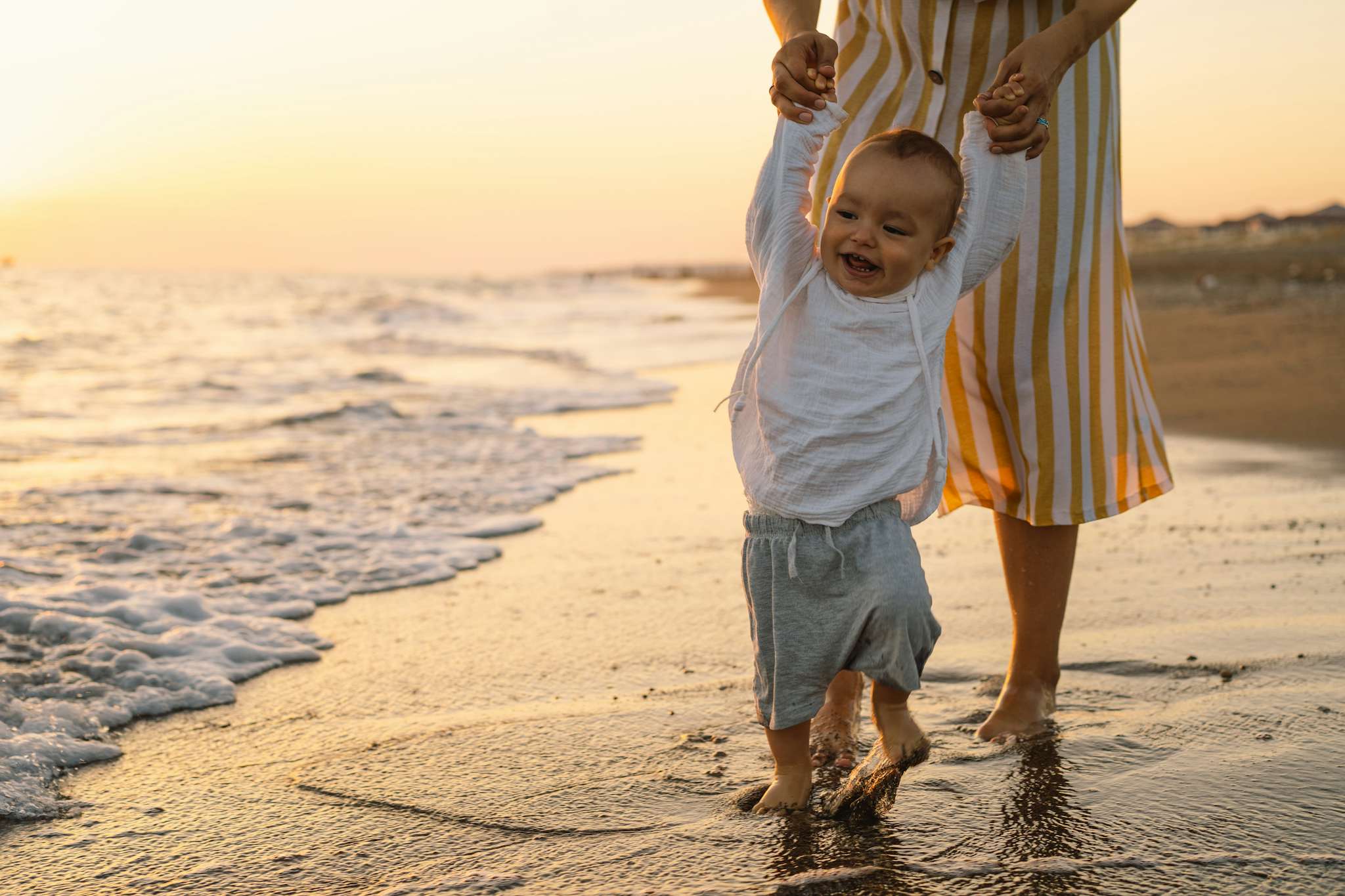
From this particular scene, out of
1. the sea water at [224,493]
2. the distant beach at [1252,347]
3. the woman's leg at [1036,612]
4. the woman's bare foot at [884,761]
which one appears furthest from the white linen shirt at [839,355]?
the distant beach at [1252,347]

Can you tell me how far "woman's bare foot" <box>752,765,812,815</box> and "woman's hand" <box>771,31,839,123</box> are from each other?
3.77 feet

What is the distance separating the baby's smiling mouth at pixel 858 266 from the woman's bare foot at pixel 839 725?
34.0 inches

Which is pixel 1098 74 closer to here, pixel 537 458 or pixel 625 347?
pixel 537 458

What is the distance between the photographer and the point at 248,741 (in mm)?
2600

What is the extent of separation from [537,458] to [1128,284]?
418 centimetres

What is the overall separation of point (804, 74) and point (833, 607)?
92cm

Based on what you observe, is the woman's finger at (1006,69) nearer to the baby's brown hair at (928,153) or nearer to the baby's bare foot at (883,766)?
the baby's brown hair at (928,153)

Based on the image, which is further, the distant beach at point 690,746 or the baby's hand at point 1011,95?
the baby's hand at point 1011,95

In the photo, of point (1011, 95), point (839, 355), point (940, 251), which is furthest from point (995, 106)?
point (839, 355)

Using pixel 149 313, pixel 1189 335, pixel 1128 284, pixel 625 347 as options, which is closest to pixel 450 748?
pixel 1128 284

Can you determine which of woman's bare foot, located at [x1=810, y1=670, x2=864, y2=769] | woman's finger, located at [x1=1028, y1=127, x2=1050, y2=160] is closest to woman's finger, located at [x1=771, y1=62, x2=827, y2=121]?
woman's finger, located at [x1=1028, y1=127, x2=1050, y2=160]

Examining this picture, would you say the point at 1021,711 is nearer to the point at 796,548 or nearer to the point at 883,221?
the point at 796,548

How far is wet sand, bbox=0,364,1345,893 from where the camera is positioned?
6.14ft

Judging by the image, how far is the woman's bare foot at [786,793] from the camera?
6.79 feet
